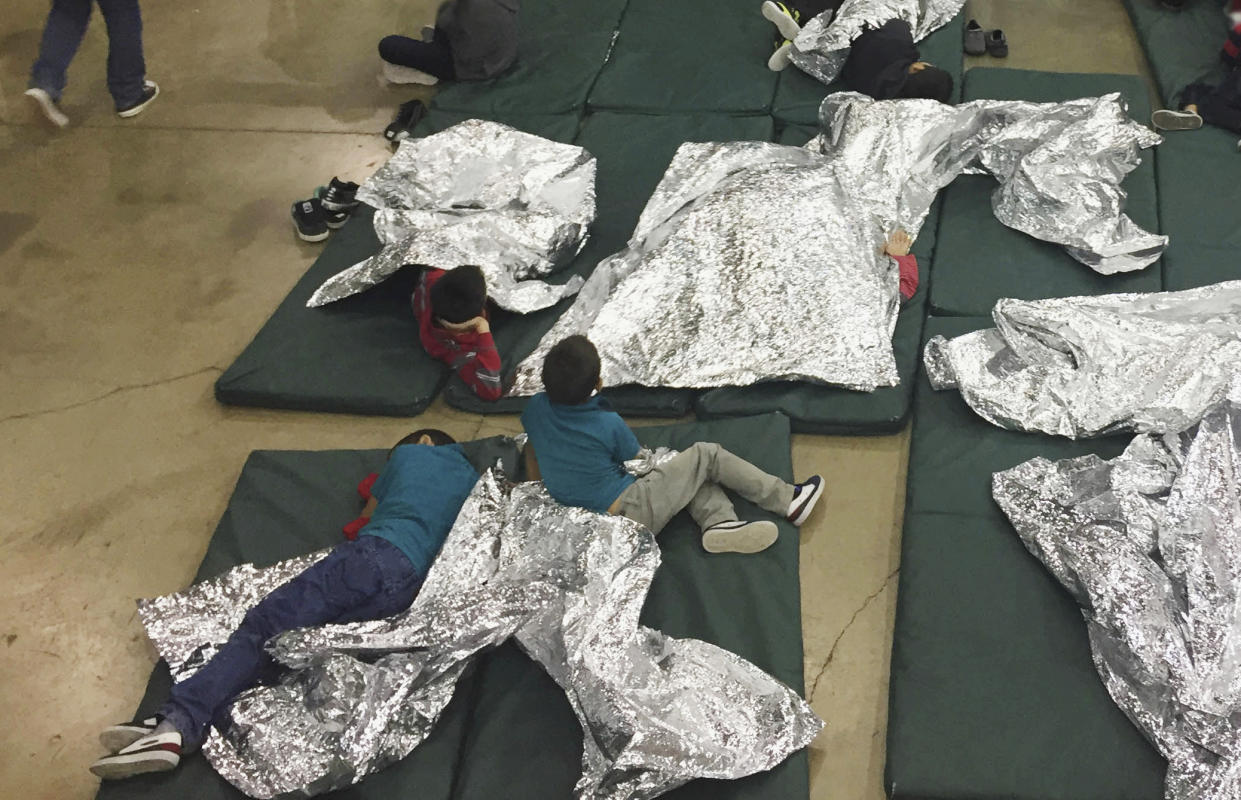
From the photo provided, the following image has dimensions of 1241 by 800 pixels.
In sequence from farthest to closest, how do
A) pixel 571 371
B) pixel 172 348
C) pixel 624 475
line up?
1. pixel 172 348
2. pixel 624 475
3. pixel 571 371

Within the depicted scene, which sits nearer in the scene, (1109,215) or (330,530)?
(330,530)

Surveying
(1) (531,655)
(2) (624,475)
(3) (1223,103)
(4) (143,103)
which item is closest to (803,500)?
(2) (624,475)

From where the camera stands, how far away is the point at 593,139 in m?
3.90

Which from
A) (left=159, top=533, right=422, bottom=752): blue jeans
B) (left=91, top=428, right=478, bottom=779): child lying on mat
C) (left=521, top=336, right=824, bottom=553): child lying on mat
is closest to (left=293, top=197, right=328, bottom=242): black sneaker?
(left=91, top=428, right=478, bottom=779): child lying on mat

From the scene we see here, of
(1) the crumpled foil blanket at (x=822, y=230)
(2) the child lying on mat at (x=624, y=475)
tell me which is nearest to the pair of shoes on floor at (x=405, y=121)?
(1) the crumpled foil blanket at (x=822, y=230)

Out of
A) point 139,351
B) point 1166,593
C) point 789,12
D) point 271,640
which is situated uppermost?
point 789,12

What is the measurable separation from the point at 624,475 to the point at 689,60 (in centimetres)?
221

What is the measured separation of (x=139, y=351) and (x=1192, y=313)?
121 inches

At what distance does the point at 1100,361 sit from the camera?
2.79 m

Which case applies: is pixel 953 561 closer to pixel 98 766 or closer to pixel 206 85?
pixel 98 766

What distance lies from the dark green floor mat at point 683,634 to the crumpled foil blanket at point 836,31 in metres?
1.87

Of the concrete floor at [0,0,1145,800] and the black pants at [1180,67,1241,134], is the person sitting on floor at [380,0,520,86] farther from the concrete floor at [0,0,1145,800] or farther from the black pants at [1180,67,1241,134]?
the black pants at [1180,67,1241,134]

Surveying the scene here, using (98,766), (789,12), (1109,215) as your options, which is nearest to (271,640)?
(98,766)

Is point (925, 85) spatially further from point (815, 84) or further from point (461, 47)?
point (461, 47)
